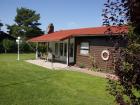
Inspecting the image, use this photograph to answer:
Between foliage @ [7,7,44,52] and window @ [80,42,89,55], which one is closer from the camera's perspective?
window @ [80,42,89,55]

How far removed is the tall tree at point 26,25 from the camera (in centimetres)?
6650

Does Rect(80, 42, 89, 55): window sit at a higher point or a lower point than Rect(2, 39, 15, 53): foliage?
lower

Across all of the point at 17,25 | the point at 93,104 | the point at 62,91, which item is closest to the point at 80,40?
the point at 62,91

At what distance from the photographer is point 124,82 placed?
4207 millimetres

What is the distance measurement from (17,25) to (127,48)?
6693 cm

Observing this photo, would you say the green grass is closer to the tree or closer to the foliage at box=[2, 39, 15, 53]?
the tree

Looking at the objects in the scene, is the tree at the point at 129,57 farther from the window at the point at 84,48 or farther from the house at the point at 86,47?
the window at the point at 84,48

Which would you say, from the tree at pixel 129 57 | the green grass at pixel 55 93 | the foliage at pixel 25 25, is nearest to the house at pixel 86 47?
the green grass at pixel 55 93

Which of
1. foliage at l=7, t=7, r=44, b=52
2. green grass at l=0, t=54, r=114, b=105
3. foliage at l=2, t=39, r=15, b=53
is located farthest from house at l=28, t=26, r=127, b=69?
foliage at l=7, t=7, r=44, b=52

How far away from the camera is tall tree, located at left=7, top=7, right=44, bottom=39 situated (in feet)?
218

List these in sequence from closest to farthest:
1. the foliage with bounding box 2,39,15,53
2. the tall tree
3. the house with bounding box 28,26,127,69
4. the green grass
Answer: the green grass → the house with bounding box 28,26,127,69 → the foliage with bounding box 2,39,15,53 → the tall tree

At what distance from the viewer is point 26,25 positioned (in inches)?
2766

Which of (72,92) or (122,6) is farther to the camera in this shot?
(72,92)

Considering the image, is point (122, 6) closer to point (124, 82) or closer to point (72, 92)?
point (124, 82)
